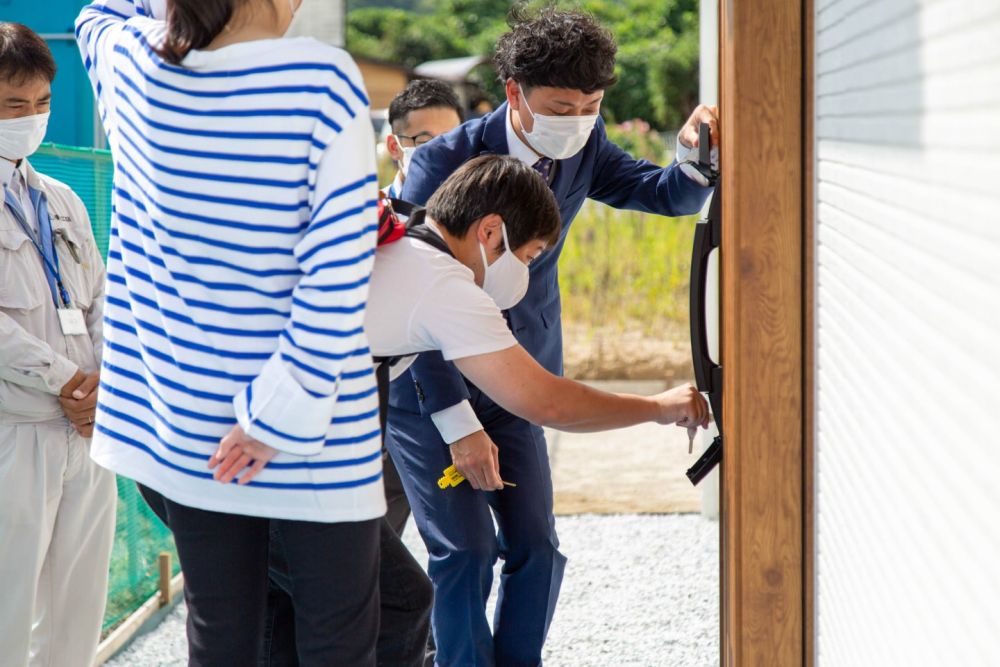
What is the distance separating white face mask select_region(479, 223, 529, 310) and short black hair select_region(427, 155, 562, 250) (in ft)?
0.07

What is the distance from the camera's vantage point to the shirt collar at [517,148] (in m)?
3.05

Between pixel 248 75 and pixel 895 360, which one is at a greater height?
pixel 248 75

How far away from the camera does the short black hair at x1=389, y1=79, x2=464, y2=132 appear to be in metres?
4.14

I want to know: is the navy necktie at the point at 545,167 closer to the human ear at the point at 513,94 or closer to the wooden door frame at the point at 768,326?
the human ear at the point at 513,94

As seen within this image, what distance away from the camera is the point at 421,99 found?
4.16 metres

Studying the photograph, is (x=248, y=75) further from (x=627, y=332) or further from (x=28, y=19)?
(x=627, y=332)

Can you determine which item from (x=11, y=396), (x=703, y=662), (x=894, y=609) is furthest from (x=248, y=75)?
(x=703, y=662)

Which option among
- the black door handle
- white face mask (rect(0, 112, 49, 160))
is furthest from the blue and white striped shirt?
white face mask (rect(0, 112, 49, 160))

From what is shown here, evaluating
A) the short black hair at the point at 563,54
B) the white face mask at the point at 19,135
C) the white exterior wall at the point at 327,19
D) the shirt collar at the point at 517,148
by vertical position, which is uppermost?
the white exterior wall at the point at 327,19

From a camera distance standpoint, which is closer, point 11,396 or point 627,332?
point 11,396

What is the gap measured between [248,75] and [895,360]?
0.96m

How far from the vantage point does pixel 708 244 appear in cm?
232

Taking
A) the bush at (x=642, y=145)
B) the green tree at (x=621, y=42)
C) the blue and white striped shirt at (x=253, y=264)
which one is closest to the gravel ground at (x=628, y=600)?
the blue and white striped shirt at (x=253, y=264)

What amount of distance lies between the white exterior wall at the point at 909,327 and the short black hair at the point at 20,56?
1743 mm
